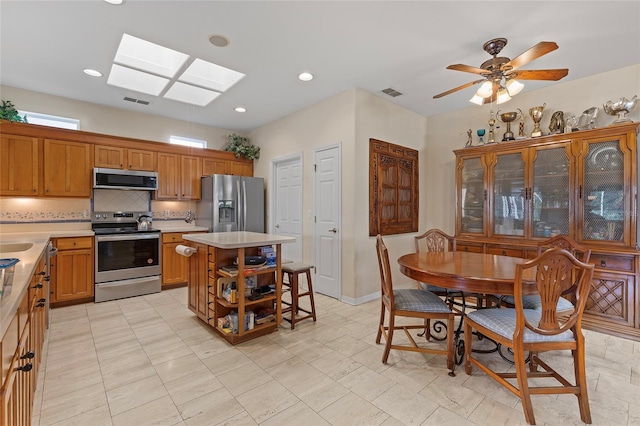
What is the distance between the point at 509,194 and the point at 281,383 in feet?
11.6

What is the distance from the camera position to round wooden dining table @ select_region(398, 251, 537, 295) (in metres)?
1.93

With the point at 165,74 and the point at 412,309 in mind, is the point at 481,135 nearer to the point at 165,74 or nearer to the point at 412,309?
the point at 412,309

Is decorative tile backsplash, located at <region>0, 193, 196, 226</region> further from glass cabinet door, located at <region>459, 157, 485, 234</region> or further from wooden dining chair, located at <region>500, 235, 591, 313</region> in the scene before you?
wooden dining chair, located at <region>500, 235, 591, 313</region>

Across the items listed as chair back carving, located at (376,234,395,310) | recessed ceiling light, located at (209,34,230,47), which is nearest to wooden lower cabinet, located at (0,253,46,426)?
chair back carving, located at (376,234,395,310)

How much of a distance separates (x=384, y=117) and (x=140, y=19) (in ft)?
9.98

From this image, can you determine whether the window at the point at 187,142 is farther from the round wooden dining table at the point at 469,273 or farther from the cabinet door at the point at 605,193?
the cabinet door at the point at 605,193

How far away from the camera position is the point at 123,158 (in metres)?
4.38

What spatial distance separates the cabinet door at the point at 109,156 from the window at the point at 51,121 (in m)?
0.54

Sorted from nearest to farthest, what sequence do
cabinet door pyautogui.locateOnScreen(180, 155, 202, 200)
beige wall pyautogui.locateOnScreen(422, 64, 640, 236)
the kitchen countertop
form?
the kitchen countertop → beige wall pyautogui.locateOnScreen(422, 64, 640, 236) → cabinet door pyautogui.locateOnScreen(180, 155, 202, 200)

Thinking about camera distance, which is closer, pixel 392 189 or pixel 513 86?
pixel 513 86

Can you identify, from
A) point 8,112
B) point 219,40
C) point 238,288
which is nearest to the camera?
point 238,288

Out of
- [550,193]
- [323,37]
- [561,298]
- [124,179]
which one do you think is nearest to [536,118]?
[550,193]

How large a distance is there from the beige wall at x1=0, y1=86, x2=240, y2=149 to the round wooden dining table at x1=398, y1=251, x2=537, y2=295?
15.0 ft

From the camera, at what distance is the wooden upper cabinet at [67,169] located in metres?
3.81
